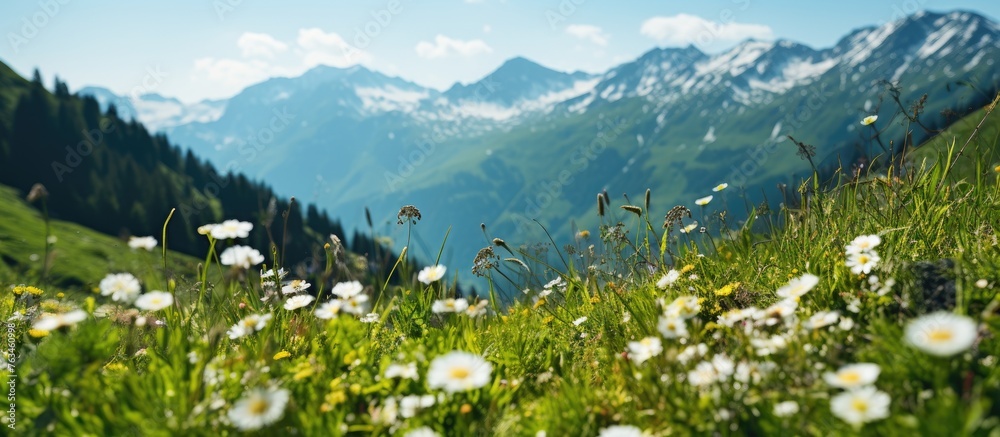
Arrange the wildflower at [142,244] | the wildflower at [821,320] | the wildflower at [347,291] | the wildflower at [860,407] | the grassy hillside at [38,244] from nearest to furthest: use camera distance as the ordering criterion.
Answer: the wildflower at [860,407] → the wildflower at [821,320] → the wildflower at [142,244] → the wildflower at [347,291] → the grassy hillside at [38,244]

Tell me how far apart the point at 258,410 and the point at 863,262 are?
10.8ft

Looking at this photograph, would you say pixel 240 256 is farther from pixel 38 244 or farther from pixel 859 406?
pixel 38 244

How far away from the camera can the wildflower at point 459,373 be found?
8.54 feet

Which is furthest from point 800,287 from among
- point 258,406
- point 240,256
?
point 240,256

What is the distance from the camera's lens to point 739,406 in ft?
8.64

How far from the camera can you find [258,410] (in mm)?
2533

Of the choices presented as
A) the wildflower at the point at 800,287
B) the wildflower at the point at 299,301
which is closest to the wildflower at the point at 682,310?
the wildflower at the point at 800,287

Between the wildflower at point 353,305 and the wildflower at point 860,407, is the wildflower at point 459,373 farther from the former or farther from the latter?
the wildflower at point 860,407

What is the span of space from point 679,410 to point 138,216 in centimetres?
13839

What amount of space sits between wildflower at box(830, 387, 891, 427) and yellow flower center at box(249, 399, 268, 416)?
2.11 m

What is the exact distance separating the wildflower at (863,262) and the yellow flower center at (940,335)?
156 cm

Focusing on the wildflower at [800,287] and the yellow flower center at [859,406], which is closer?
the yellow flower center at [859,406]

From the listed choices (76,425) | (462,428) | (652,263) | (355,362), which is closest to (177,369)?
(76,425)

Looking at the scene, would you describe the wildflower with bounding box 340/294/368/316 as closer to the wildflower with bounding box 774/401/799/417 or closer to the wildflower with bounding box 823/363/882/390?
the wildflower with bounding box 774/401/799/417
